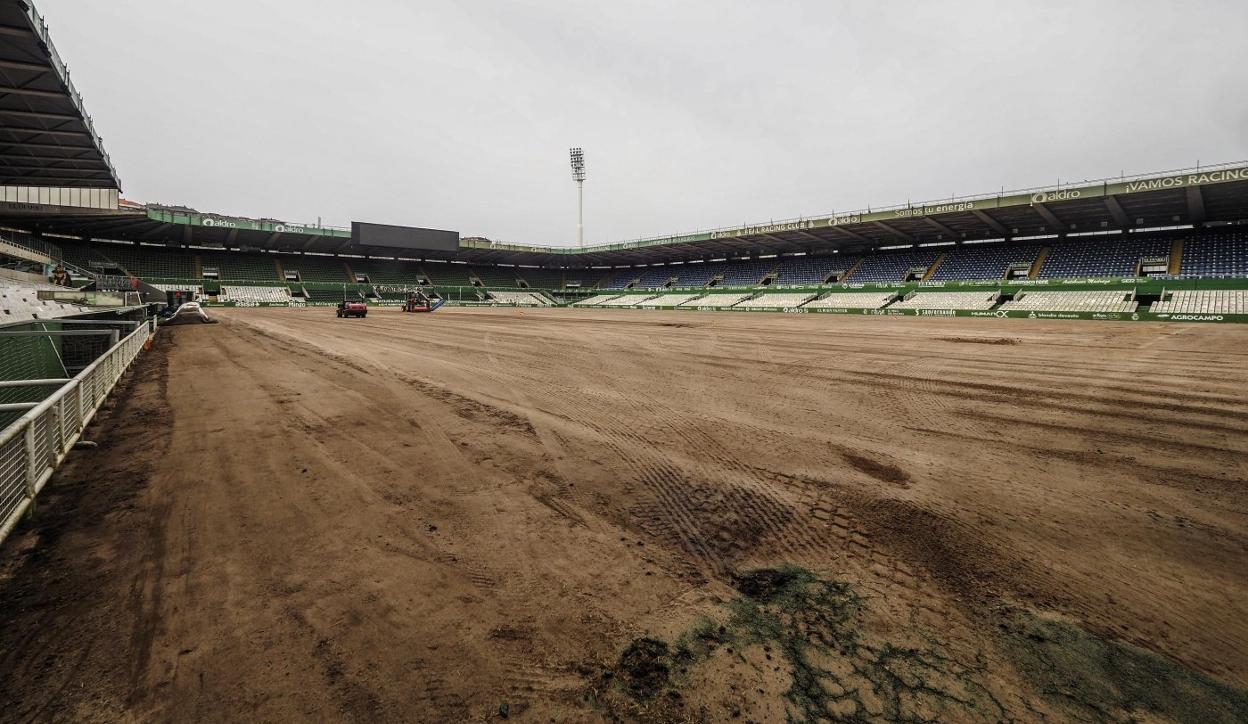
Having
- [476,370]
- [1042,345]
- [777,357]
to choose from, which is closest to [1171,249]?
[1042,345]

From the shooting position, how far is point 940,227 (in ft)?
140

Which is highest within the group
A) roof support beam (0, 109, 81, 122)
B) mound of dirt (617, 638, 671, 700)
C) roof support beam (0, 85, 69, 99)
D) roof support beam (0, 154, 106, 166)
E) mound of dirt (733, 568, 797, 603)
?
roof support beam (0, 85, 69, 99)

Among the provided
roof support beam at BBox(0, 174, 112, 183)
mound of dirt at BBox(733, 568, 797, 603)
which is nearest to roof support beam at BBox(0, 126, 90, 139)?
roof support beam at BBox(0, 174, 112, 183)

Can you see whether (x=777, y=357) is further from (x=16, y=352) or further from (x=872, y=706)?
(x=16, y=352)

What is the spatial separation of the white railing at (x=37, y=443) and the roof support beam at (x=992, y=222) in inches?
1904

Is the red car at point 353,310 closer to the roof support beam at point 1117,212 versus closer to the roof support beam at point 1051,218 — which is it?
the roof support beam at point 1051,218

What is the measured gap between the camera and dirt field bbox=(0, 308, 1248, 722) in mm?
2240

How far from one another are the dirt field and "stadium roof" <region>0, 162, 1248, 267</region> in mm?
37038

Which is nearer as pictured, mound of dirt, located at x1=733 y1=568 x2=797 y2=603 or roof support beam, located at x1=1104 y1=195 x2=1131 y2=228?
mound of dirt, located at x1=733 y1=568 x2=797 y2=603

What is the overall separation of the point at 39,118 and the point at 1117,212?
58.7 metres

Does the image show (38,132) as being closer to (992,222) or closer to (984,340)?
(984,340)

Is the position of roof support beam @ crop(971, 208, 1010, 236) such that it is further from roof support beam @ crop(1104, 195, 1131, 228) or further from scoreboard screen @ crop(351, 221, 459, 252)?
scoreboard screen @ crop(351, 221, 459, 252)

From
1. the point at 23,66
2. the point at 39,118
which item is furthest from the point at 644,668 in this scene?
the point at 39,118

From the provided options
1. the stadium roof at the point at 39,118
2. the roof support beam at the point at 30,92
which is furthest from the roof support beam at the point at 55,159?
the roof support beam at the point at 30,92
